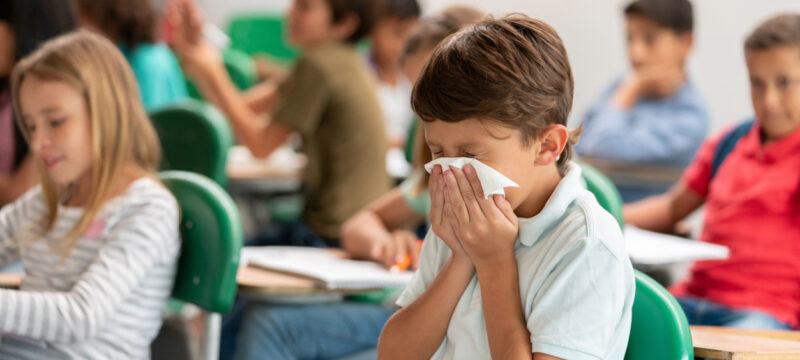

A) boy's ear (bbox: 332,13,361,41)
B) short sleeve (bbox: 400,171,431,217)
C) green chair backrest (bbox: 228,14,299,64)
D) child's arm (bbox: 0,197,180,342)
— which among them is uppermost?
boy's ear (bbox: 332,13,361,41)

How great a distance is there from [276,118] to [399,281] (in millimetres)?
1167

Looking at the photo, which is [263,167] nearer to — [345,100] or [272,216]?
[272,216]

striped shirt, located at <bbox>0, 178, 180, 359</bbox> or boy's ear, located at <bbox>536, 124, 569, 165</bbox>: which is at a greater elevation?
boy's ear, located at <bbox>536, 124, 569, 165</bbox>

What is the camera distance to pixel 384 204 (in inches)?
79.0

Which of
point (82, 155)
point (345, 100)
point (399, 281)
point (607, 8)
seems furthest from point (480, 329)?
point (607, 8)

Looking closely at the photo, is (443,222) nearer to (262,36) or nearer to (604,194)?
(604,194)

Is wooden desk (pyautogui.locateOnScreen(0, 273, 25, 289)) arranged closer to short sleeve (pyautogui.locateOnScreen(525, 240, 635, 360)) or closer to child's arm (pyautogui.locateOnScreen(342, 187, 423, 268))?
child's arm (pyautogui.locateOnScreen(342, 187, 423, 268))

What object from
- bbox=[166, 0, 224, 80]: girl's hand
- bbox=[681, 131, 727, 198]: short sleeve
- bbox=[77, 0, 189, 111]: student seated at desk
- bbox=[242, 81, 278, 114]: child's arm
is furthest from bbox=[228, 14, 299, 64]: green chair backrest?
bbox=[681, 131, 727, 198]: short sleeve

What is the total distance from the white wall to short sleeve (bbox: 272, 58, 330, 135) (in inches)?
28.5

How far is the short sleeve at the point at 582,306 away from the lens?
101 centimetres

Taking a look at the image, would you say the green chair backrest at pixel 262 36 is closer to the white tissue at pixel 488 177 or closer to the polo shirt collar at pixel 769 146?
the polo shirt collar at pixel 769 146

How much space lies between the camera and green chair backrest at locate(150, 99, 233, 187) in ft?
7.88

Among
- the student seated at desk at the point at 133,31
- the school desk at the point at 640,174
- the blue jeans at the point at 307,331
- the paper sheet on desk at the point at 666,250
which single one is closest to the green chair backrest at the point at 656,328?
the paper sheet on desk at the point at 666,250

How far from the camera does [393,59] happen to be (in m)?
4.28
